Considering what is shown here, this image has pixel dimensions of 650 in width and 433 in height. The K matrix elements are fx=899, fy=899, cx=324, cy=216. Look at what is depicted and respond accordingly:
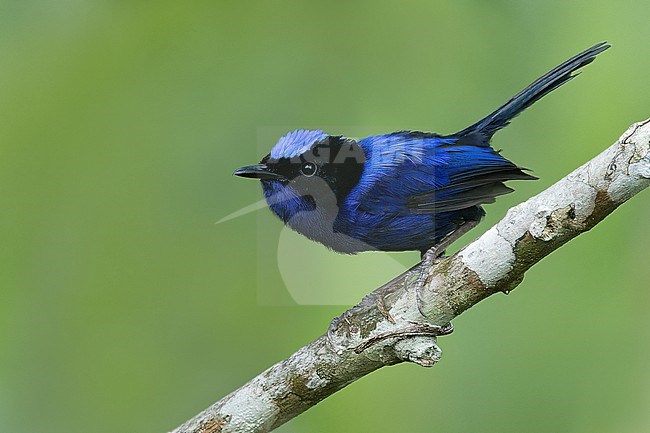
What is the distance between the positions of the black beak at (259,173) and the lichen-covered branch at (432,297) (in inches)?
27.3

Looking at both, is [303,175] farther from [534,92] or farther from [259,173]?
[534,92]

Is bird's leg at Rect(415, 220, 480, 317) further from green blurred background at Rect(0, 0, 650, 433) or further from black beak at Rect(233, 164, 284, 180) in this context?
green blurred background at Rect(0, 0, 650, 433)

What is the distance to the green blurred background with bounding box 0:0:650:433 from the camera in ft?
15.1

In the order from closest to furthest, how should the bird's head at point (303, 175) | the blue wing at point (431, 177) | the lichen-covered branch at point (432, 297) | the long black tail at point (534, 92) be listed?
1. the lichen-covered branch at point (432, 297)
2. the long black tail at point (534, 92)
3. the blue wing at point (431, 177)
4. the bird's head at point (303, 175)

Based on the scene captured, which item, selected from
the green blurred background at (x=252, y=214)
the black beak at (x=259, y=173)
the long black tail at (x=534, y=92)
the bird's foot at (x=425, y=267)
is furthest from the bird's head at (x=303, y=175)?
the green blurred background at (x=252, y=214)

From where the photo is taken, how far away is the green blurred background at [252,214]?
4.60m

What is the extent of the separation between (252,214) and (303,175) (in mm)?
1390

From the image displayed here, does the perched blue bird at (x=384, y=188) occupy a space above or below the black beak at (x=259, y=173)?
below

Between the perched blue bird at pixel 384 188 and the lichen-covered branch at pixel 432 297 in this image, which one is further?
the perched blue bird at pixel 384 188

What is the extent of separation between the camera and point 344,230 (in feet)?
12.8

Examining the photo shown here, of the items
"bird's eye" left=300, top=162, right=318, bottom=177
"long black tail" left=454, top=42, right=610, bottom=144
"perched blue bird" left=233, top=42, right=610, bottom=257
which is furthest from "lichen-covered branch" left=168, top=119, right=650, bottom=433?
"long black tail" left=454, top=42, right=610, bottom=144

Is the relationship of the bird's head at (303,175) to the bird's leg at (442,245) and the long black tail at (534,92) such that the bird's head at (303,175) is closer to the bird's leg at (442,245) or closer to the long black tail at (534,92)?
the bird's leg at (442,245)

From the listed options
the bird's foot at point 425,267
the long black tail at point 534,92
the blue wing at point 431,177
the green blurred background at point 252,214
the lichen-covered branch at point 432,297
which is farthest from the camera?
the green blurred background at point 252,214

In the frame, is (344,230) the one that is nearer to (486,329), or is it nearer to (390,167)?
(390,167)
